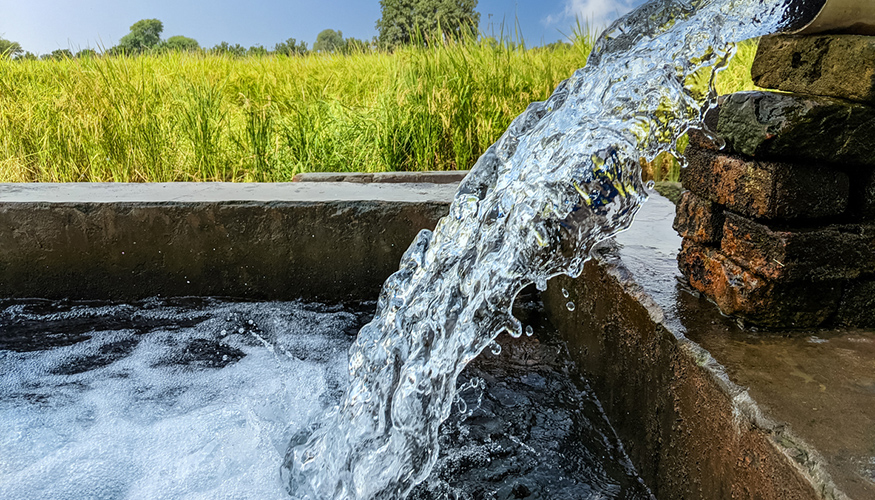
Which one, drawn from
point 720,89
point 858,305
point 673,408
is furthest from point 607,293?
point 720,89

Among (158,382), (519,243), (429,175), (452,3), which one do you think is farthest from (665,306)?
(452,3)

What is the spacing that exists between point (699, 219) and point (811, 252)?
0.30 meters

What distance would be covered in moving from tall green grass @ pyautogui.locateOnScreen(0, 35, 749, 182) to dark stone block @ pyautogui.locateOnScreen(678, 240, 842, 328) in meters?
2.95

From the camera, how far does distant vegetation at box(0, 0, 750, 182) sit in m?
4.37

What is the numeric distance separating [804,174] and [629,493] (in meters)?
0.81

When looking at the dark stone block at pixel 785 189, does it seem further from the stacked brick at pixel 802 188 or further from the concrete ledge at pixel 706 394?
the concrete ledge at pixel 706 394

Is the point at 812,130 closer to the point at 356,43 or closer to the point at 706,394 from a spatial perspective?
the point at 706,394

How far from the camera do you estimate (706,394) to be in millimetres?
1205

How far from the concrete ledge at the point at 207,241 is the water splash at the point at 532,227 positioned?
0.80 m

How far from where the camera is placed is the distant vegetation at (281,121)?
14.3ft

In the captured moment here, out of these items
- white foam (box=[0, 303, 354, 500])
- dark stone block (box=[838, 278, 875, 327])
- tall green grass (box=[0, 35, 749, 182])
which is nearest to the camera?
dark stone block (box=[838, 278, 875, 327])

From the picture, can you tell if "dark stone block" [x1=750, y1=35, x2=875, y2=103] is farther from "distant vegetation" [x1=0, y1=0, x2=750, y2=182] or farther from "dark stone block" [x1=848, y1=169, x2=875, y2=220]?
"distant vegetation" [x1=0, y1=0, x2=750, y2=182]

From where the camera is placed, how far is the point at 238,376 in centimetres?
216

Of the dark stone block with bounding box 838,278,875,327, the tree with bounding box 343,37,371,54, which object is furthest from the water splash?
the tree with bounding box 343,37,371,54
